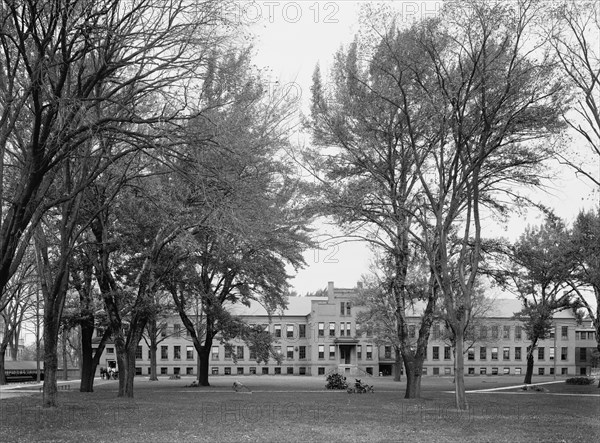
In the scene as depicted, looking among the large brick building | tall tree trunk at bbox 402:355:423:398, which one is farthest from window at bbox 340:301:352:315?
tall tree trunk at bbox 402:355:423:398

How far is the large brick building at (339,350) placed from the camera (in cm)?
8944

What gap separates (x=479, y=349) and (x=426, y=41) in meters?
77.7

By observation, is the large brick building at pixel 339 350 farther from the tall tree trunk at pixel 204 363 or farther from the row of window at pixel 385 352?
the tall tree trunk at pixel 204 363

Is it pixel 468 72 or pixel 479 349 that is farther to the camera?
pixel 479 349

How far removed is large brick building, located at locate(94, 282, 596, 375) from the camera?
293 ft

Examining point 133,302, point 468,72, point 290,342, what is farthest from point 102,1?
point 290,342

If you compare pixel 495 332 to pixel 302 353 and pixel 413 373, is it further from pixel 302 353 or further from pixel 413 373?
pixel 413 373

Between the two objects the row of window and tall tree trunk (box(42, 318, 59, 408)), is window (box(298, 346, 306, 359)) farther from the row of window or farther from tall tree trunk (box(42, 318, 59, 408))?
tall tree trunk (box(42, 318, 59, 408))

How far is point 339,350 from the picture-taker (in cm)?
8919

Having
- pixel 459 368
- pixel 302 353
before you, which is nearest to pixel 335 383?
pixel 459 368

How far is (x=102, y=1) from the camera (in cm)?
1498

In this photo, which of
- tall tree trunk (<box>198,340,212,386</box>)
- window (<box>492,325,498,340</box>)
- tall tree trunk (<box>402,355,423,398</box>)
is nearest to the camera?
tall tree trunk (<box>402,355,423,398</box>)

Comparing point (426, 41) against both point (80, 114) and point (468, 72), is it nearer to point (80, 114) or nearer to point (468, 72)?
point (468, 72)

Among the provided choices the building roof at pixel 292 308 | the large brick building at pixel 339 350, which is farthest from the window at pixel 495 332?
the building roof at pixel 292 308
